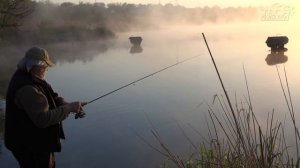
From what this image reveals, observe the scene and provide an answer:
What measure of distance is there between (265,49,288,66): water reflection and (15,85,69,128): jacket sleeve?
21476 mm

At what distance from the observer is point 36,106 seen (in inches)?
142

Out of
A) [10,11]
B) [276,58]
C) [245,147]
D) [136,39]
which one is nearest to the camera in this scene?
[245,147]

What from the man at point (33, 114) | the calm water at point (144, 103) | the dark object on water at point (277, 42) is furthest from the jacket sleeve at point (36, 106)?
the dark object on water at point (277, 42)

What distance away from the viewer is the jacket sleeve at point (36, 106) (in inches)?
141

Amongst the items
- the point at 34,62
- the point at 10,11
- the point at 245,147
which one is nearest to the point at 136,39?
the point at 10,11

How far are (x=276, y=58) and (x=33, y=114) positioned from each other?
83.9 ft

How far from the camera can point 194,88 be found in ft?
53.8

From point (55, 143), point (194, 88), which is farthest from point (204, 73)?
point (55, 143)

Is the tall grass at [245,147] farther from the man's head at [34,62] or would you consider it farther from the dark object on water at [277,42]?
the dark object on water at [277,42]

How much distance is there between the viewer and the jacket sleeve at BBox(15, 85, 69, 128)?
3588mm

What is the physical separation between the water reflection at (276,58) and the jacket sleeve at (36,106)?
845 inches

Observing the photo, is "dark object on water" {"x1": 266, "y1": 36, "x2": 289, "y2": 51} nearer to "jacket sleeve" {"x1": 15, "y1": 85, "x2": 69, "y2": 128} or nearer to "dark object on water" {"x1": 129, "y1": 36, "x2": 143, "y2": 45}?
"dark object on water" {"x1": 129, "y1": 36, "x2": 143, "y2": 45}

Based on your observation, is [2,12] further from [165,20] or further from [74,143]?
[165,20]

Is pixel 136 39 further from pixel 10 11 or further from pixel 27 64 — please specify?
pixel 27 64
